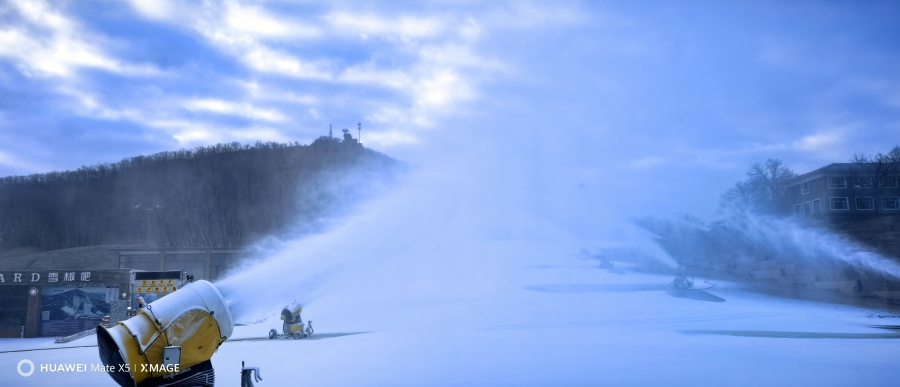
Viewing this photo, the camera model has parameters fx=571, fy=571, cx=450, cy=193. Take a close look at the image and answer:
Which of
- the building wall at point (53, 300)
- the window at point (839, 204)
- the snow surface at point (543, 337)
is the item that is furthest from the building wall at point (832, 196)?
the building wall at point (53, 300)

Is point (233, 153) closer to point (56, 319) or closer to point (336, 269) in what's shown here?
point (56, 319)

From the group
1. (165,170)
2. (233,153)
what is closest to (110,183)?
(165,170)

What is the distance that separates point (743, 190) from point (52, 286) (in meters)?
36.0

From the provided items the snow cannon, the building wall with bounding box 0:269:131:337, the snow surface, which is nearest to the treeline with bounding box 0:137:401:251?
the building wall with bounding box 0:269:131:337

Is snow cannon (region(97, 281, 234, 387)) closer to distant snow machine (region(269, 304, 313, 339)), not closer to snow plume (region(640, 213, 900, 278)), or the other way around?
distant snow machine (region(269, 304, 313, 339))

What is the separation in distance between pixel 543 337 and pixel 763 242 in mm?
17229

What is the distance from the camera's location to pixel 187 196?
7906 centimetres

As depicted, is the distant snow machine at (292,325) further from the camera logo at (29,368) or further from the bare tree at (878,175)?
the bare tree at (878,175)

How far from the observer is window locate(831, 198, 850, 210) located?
3634cm

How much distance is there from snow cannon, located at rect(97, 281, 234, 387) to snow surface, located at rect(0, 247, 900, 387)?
10.9ft

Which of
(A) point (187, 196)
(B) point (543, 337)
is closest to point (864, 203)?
(B) point (543, 337)

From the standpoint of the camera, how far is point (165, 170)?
91875mm

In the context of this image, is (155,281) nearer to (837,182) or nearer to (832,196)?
(832,196)

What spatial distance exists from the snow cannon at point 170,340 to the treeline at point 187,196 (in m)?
44.2
